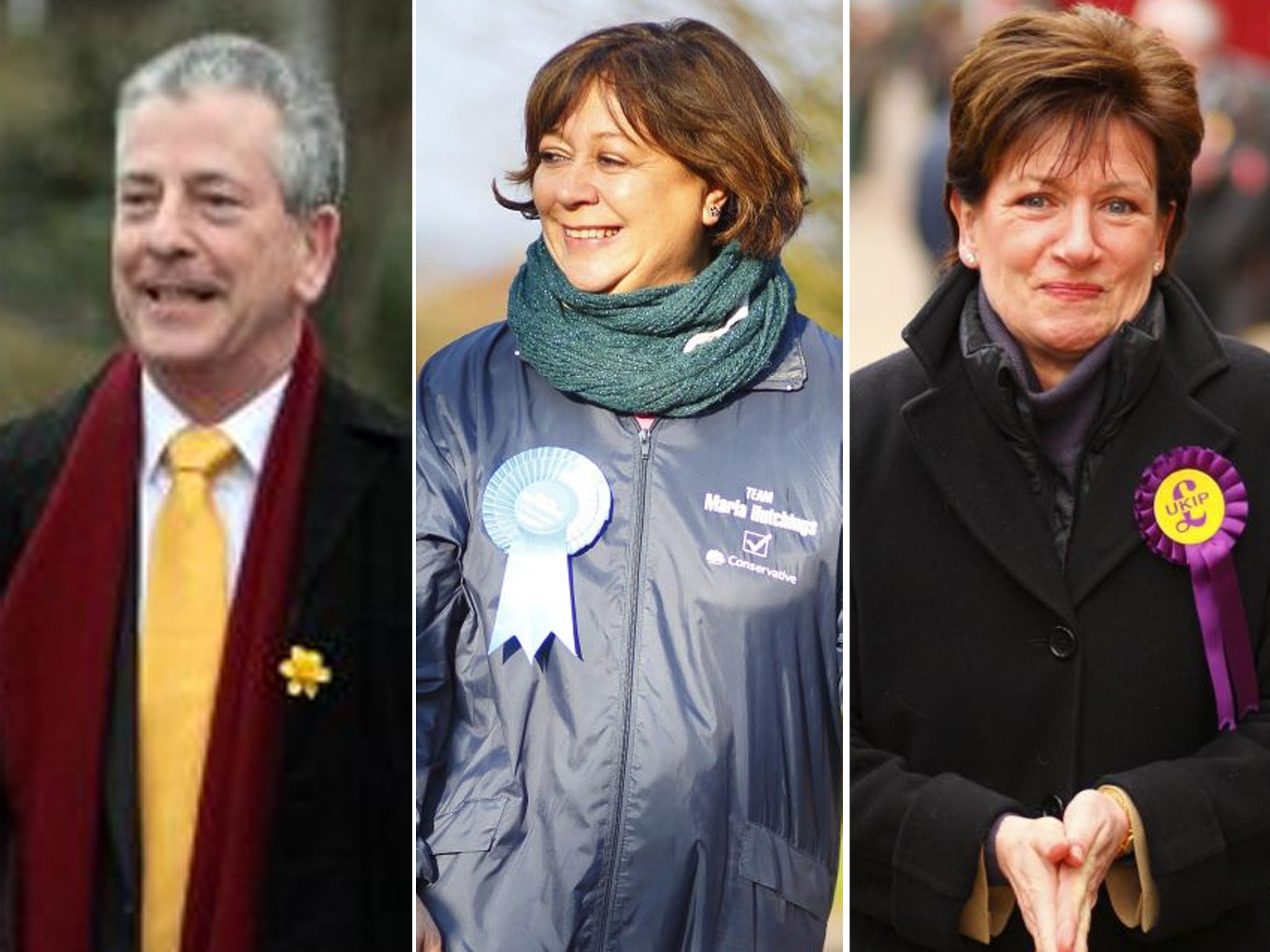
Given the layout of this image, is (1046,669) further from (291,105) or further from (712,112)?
(291,105)

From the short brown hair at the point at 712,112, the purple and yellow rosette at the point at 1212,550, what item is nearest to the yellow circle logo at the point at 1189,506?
the purple and yellow rosette at the point at 1212,550

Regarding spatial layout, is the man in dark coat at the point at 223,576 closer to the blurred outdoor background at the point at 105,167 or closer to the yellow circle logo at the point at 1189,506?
the blurred outdoor background at the point at 105,167

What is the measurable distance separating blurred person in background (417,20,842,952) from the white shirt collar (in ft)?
1.18

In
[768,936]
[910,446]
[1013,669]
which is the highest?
[910,446]

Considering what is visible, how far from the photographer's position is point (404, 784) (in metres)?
4.44

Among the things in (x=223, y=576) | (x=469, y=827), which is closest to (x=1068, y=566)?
(x=469, y=827)

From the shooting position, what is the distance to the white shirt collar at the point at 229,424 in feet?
14.9

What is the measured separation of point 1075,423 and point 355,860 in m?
1.72

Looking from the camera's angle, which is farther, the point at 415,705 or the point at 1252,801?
the point at 415,705

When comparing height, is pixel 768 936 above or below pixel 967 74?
below

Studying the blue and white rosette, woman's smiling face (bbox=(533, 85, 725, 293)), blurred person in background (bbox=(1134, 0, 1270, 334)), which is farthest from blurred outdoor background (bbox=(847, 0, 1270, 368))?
the blue and white rosette

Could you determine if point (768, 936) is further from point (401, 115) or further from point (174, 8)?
point (174, 8)

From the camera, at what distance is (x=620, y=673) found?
14.0 feet

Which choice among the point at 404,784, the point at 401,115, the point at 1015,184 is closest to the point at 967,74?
the point at 1015,184
